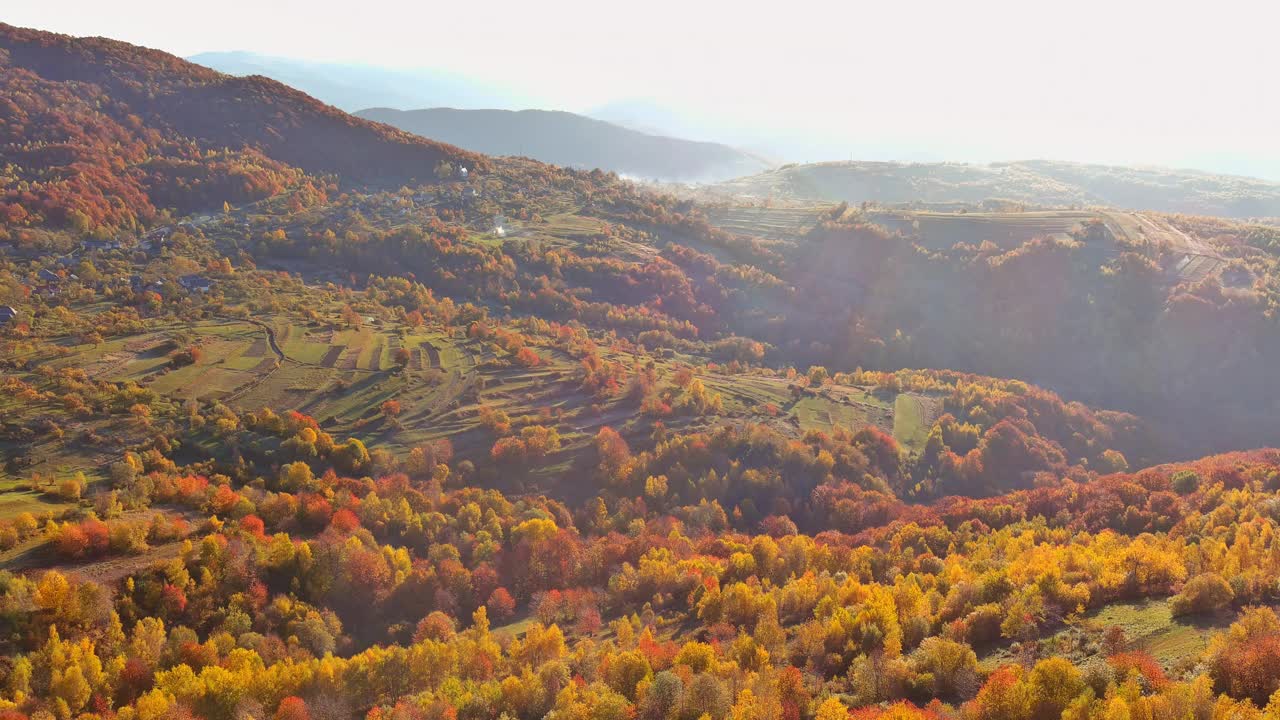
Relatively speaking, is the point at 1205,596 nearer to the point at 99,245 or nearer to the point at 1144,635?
the point at 1144,635

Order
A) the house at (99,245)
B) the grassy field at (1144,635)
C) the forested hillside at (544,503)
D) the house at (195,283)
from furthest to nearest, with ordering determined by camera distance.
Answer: the house at (99,245), the house at (195,283), the forested hillside at (544,503), the grassy field at (1144,635)

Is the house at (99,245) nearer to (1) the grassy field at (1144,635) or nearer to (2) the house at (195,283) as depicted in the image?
(2) the house at (195,283)

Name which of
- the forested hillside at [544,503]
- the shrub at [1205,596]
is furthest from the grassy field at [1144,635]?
the shrub at [1205,596]

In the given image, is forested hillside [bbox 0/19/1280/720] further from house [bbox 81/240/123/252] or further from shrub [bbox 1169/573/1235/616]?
house [bbox 81/240/123/252]

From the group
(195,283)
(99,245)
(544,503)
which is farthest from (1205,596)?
(99,245)

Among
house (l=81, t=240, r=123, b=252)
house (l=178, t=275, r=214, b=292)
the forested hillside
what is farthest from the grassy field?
house (l=81, t=240, r=123, b=252)

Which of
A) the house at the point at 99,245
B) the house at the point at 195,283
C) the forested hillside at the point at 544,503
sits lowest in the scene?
the forested hillside at the point at 544,503
